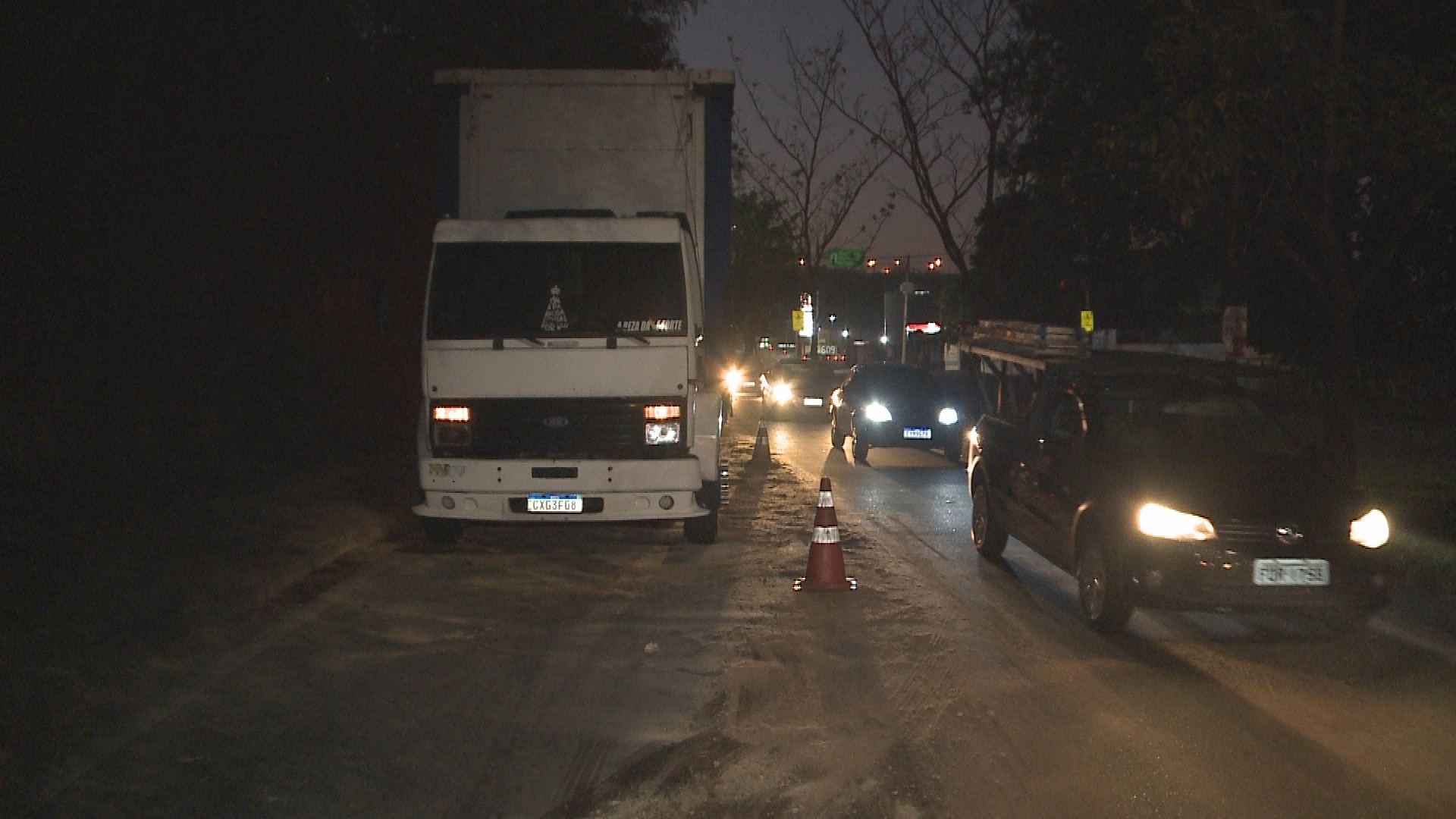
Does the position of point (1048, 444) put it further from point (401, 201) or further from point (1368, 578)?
point (401, 201)

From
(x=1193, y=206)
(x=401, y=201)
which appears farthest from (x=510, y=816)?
(x=401, y=201)

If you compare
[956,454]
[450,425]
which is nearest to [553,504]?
[450,425]

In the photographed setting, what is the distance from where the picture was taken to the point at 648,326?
35.6 feet

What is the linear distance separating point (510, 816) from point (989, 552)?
22.9ft

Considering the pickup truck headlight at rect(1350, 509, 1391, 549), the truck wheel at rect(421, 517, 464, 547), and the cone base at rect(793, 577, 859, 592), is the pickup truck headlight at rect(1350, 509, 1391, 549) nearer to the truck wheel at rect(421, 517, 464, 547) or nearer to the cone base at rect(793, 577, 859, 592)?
the cone base at rect(793, 577, 859, 592)

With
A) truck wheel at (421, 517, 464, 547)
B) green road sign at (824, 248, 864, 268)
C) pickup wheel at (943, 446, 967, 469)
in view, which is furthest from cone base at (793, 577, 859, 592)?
green road sign at (824, 248, 864, 268)

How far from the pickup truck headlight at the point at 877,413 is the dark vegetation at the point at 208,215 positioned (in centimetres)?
669

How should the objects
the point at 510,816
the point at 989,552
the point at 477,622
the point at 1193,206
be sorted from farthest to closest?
the point at 1193,206, the point at 989,552, the point at 477,622, the point at 510,816

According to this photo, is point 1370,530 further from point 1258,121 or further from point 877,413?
point 877,413

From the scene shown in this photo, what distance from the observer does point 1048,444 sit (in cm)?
990

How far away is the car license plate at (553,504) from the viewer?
10.9 m

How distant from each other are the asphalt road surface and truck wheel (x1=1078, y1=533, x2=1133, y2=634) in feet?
0.39

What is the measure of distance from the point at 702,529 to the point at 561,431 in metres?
1.82

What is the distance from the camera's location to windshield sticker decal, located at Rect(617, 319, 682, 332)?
10828 millimetres
